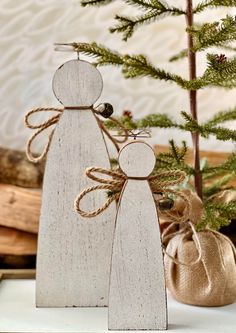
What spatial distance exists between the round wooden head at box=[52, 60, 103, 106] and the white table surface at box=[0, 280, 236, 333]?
0.32 metres

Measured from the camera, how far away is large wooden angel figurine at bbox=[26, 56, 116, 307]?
104 cm

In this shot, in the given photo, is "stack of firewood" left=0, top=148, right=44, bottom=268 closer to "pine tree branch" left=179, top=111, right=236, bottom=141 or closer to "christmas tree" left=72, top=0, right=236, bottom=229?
"christmas tree" left=72, top=0, right=236, bottom=229

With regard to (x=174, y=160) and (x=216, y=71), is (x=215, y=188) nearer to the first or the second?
(x=174, y=160)

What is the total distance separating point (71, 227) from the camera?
1042 millimetres

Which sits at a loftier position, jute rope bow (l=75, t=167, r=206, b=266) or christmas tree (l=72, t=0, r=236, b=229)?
christmas tree (l=72, t=0, r=236, b=229)

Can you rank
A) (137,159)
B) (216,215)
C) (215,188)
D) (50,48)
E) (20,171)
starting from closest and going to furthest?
(137,159) < (216,215) < (215,188) < (20,171) < (50,48)

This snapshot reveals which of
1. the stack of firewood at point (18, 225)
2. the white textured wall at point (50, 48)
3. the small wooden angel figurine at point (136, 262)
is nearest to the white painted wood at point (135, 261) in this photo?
the small wooden angel figurine at point (136, 262)

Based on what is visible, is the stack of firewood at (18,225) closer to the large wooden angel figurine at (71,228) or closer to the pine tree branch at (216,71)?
the large wooden angel figurine at (71,228)

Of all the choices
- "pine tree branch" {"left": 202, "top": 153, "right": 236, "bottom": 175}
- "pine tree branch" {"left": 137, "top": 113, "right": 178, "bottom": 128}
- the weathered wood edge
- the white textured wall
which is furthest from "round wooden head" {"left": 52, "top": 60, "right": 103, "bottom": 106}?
the white textured wall

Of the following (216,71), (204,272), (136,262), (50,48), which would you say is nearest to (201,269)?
(204,272)

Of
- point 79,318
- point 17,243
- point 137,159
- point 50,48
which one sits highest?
point 50,48

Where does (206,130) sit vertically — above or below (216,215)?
above

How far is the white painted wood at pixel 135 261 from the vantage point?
3.11ft

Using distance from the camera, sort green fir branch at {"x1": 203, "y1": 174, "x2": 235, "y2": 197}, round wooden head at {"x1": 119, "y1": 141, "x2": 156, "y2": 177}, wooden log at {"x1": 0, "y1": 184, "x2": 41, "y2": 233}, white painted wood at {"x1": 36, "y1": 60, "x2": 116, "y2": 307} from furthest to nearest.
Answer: wooden log at {"x1": 0, "y1": 184, "x2": 41, "y2": 233} < green fir branch at {"x1": 203, "y1": 174, "x2": 235, "y2": 197} < white painted wood at {"x1": 36, "y1": 60, "x2": 116, "y2": 307} < round wooden head at {"x1": 119, "y1": 141, "x2": 156, "y2": 177}
